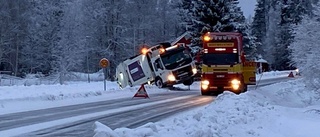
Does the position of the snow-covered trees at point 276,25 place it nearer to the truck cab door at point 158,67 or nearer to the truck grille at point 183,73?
the truck grille at point 183,73

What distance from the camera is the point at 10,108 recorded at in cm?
1820

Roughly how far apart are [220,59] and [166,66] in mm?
8715

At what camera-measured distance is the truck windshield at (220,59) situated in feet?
81.4

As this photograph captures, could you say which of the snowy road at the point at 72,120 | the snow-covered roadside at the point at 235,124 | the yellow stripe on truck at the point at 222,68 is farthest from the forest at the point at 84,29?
the snow-covered roadside at the point at 235,124

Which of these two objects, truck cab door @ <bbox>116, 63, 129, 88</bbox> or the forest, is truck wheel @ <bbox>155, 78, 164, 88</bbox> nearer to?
truck cab door @ <bbox>116, 63, 129, 88</bbox>

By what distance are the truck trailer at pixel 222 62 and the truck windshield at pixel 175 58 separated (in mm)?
7721

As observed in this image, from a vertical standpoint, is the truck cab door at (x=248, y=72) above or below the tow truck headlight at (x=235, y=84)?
above

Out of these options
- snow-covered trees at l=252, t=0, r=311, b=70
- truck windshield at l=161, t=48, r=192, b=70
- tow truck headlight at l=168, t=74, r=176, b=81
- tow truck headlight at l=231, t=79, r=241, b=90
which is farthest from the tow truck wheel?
snow-covered trees at l=252, t=0, r=311, b=70

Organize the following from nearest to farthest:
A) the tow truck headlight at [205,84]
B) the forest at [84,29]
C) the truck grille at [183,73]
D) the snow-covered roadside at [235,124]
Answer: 1. the snow-covered roadside at [235,124]
2. the tow truck headlight at [205,84]
3. the truck grille at [183,73]
4. the forest at [84,29]

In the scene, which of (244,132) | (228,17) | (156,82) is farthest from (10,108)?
(228,17)

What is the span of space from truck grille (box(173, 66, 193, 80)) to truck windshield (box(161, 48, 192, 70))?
1.27ft

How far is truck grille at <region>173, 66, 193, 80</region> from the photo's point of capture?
33062 millimetres

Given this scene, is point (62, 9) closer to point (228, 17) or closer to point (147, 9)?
point (147, 9)

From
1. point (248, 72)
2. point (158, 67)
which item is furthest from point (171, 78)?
point (248, 72)
